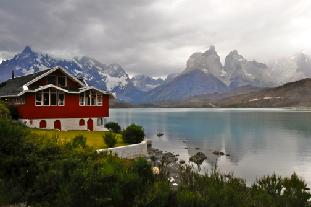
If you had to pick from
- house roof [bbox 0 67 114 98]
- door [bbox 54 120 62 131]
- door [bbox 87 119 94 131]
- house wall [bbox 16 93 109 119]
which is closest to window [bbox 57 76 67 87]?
house roof [bbox 0 67 114 98]

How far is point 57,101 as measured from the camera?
200ft

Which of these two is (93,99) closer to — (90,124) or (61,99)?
(90,124)

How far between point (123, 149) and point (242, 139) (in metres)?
61.2

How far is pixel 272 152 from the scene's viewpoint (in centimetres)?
7262

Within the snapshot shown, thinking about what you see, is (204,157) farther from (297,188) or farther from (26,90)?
(297,188)

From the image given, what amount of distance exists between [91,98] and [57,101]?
6.06m

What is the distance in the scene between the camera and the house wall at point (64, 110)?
58.6 meters

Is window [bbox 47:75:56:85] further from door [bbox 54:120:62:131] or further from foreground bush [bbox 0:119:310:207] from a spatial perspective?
foreground bush [bbox 0:119:310:207]

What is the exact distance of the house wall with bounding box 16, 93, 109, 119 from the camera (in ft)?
192

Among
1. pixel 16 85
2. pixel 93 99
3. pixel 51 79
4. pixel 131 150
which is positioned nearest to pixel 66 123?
pixel 93 99

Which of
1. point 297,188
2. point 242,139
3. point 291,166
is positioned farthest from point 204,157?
point 297,188

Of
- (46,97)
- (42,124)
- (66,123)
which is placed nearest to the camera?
(42,124)

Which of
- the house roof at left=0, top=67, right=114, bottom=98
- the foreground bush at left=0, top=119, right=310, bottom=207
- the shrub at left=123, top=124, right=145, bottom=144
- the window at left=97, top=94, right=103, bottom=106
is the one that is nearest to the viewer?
the foreground bush at left=0, top=119, right=310, bottom=207

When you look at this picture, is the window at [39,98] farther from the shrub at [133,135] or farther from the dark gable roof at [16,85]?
the shrub at [133,135]
